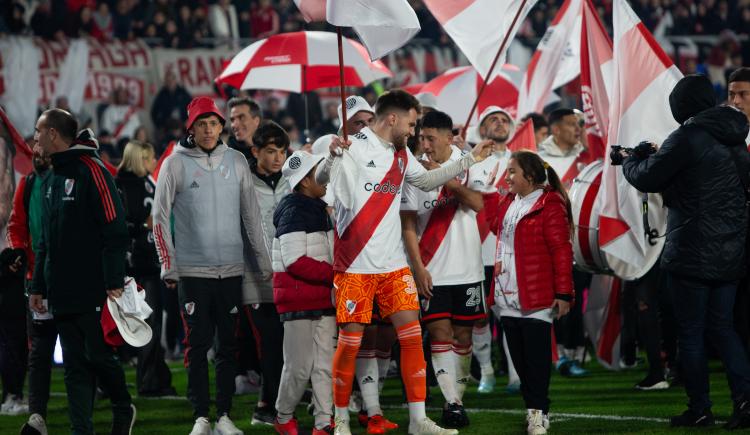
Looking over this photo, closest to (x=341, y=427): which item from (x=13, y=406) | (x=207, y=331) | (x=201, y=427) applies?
(x=201, y=427)

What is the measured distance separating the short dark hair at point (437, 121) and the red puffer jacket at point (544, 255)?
96cm

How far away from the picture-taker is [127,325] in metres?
7.12

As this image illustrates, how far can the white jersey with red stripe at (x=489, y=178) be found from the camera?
820 centimetres

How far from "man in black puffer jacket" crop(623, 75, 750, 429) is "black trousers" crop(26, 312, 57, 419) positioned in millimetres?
4002

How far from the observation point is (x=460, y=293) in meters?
8.21

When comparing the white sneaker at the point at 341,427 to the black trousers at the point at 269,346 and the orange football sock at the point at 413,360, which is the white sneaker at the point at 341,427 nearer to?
the orange football sock at the point at 413,360

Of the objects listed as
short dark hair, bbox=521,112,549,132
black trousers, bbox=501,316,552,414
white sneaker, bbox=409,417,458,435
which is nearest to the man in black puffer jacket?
black trousers, bbox=501,316,552,414

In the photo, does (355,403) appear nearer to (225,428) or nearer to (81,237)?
(225,428)

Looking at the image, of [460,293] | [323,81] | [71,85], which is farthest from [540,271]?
[71,85]

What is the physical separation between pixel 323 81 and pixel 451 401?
4.79 meters

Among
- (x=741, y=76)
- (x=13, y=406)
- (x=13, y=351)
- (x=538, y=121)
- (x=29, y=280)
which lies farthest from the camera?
(x=538, y=121)

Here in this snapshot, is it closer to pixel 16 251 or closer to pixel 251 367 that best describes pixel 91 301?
pixel 16 251

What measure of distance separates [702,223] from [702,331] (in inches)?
26.6

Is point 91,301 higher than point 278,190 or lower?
lower
